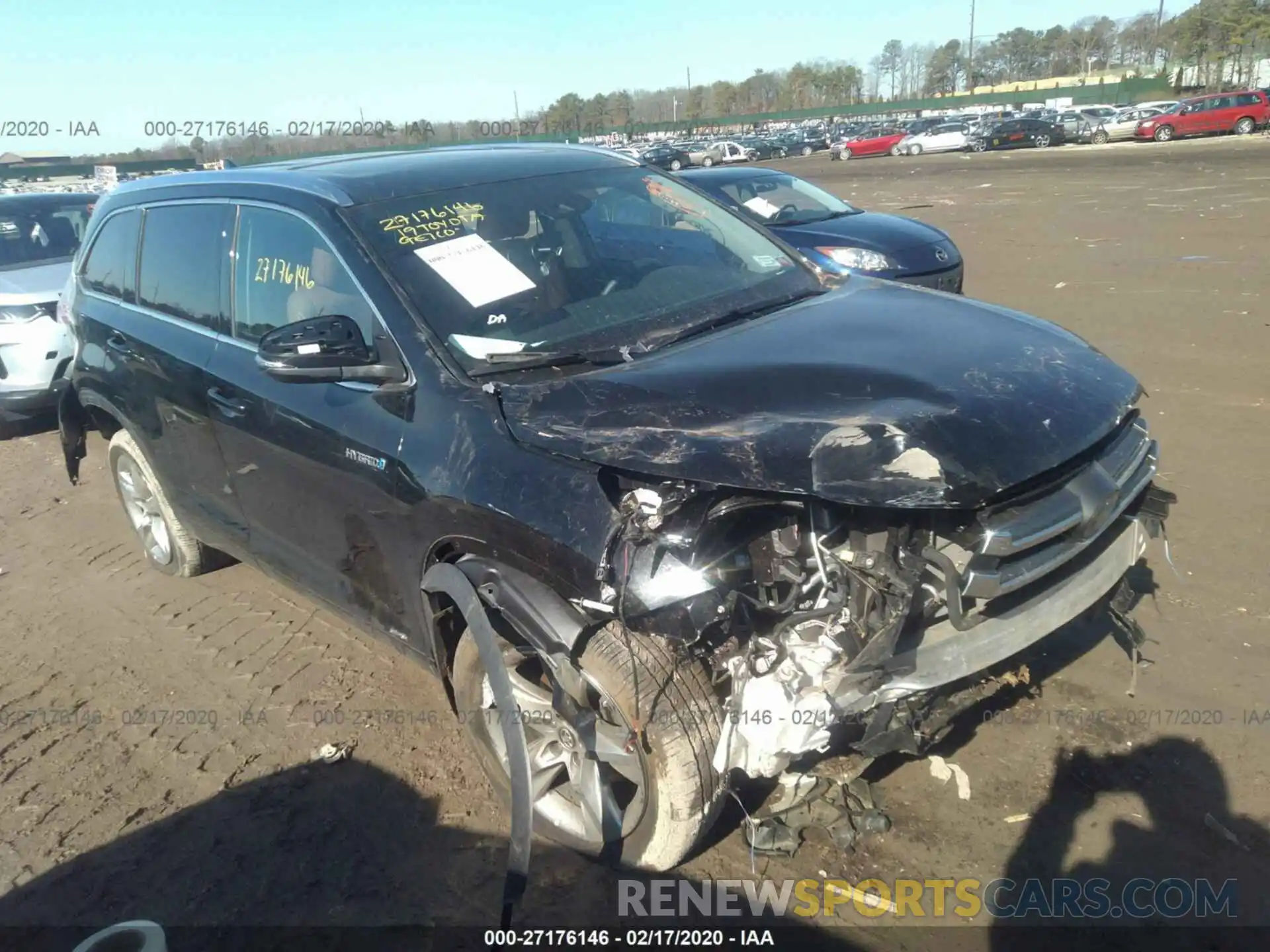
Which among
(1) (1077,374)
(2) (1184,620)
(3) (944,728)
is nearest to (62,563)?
(3) (944,728)

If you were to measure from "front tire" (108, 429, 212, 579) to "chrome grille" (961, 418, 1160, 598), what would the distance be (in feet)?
12.6

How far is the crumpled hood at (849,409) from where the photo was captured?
2420mm

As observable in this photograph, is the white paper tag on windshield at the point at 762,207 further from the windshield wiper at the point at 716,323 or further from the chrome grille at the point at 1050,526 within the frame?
the chrome grille at the point at 1050,526

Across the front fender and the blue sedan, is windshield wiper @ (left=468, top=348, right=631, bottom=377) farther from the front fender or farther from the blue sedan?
the blue sedan

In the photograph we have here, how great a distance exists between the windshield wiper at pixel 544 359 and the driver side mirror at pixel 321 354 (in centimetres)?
30

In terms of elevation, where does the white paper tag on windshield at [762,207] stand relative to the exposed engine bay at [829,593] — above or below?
above

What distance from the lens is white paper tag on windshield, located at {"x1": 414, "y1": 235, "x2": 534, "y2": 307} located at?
10.5 ft

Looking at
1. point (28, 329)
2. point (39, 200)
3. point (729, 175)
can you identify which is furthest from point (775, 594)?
point (39, 200)

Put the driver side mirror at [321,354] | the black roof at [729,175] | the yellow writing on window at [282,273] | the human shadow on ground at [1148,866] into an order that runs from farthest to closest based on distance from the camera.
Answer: the black roof at [729,175]
the yellow writing on window at [282,273]
the driver side mirror at [321,354]
the human shadow on ground at [1148,866]

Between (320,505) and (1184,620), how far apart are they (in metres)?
3.45

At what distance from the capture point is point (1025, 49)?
104 metres
